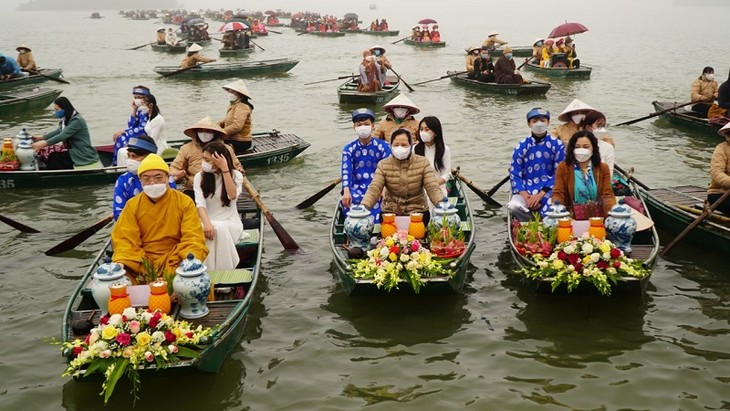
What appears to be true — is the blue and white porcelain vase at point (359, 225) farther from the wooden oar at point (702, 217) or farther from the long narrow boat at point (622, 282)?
the wooden oar at point (702, 217)

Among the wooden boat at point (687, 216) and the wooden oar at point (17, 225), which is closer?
the wooden boat at point (687, 216)

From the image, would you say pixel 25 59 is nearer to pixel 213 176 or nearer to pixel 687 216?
pixel 213 176

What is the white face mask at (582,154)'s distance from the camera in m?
8.76

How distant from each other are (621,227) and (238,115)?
24.5 ft

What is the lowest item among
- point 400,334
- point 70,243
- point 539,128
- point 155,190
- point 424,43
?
point 400,334

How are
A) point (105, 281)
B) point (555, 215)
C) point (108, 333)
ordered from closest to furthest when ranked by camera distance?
point (108, 333) → point (105, 281) → point (555, 215)

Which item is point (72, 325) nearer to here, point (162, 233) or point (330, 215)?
point (162, 233)

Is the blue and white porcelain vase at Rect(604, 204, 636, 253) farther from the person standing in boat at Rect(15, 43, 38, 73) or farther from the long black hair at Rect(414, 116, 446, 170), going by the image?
the person standing in boat at Rect(15, 43, 38, 73)

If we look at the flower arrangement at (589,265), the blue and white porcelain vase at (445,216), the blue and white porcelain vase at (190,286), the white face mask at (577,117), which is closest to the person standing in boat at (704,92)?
the white face mask at (577,117)

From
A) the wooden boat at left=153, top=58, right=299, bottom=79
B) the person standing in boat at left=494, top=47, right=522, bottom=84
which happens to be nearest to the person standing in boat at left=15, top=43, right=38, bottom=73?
the wooden boat at left=153, top=58, right=299, bottom=79

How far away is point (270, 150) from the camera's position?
15.0 meters

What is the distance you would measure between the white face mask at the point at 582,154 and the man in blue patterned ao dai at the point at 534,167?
3.01ft

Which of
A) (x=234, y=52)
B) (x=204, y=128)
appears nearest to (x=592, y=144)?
(x=204, y=128)

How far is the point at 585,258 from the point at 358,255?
2507 millimetres
